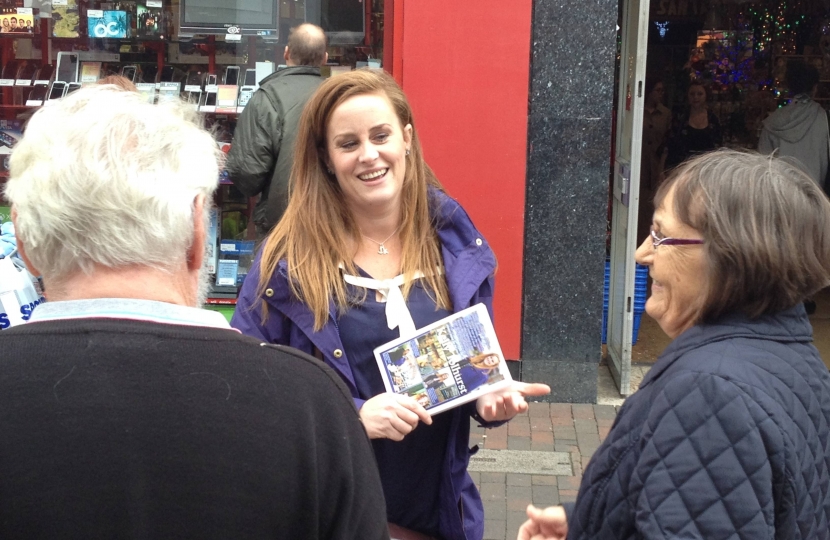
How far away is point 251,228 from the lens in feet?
19.9

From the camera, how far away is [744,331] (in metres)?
1.61

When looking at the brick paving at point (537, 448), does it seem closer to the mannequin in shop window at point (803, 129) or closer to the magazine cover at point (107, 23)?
the mannequin in shop window at point (803, 129)

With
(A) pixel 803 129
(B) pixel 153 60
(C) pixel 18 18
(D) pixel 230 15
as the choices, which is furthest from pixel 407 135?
(A) pixel 803 129

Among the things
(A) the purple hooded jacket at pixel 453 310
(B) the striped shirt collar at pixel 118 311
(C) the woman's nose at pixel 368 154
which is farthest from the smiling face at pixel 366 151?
(B) the striped shirt collar at pixel 118 311

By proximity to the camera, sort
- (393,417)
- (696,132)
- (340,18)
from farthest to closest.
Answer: (696,132), (340,18), (393,417)

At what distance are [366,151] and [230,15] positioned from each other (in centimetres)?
379

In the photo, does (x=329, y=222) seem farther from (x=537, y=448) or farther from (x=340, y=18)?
(x=340, y=18)

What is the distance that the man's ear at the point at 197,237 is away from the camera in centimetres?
134

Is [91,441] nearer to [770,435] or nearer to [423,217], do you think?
[770,435]

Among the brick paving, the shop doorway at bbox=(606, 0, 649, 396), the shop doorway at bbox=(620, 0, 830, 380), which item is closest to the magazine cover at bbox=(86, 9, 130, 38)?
the shop doorway at bbox=(606, 0, 649, 396)

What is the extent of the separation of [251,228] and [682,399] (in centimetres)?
483

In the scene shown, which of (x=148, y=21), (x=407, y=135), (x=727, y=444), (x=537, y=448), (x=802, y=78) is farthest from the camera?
Result: (x=802, y=78)

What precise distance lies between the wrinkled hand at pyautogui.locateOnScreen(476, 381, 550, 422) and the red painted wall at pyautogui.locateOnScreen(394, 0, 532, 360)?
2.88 meters

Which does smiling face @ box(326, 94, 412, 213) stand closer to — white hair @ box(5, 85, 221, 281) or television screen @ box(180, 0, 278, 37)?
white hair @ box(5, 85, 221, 281)
